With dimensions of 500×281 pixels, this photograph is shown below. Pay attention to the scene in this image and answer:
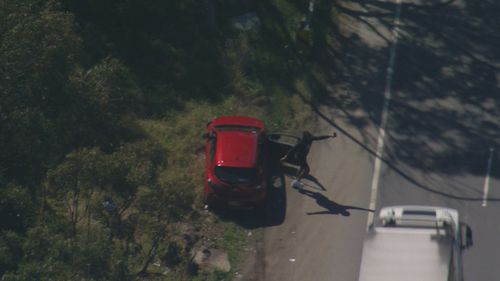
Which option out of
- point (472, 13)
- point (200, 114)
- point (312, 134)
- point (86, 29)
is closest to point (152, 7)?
point (86, 29)

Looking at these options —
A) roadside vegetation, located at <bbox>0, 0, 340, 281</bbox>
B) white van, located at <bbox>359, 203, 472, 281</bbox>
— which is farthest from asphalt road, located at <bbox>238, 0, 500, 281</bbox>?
white van, located at <bbox>359, 203, 472, 281</bbox>

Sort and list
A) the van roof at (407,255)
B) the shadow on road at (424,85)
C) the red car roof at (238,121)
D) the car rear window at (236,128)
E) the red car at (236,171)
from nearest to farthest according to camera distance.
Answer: the van roof at (407,255) < the red car at (236,171) < the car rear window at (236,128) < the red car roof at (238,121) < the shadow on road at (424,85)

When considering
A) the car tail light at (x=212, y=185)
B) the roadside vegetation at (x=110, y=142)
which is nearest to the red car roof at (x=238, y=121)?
the roadside vegetation at (x=110, y=142)

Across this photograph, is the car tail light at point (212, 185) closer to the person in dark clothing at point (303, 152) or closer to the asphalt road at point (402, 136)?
the asphalt road at point (402, 136)

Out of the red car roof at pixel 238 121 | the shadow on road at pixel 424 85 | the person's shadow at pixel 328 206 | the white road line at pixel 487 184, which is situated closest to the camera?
the person's shadow at pixel 328 206

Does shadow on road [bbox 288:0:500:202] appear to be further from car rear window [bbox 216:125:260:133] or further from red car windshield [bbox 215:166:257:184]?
red car windshield [bbox 215:166:257:184]

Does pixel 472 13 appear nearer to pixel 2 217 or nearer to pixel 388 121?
pixel 388 121
